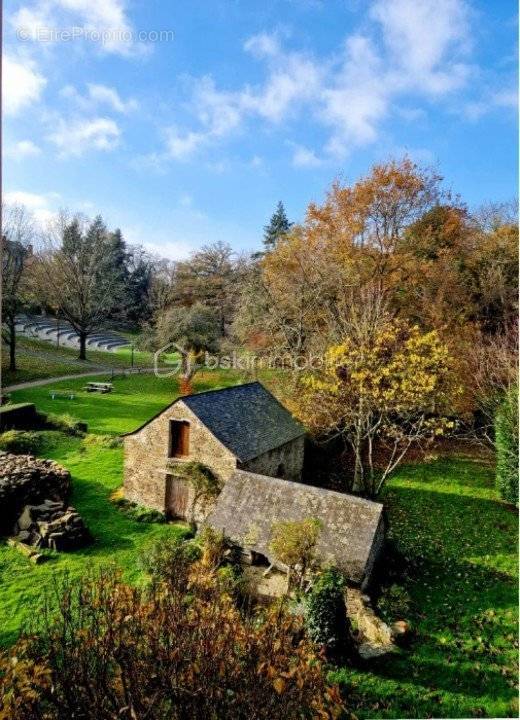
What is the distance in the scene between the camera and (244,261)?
4084cm

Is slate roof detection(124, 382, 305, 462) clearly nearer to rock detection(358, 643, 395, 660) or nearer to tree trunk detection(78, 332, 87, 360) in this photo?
rock detection(358, 643, 395, 660)

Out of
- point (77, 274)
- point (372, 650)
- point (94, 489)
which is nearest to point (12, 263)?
point (77, 274)

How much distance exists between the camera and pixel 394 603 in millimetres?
10664

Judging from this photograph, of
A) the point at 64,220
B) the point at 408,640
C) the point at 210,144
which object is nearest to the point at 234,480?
the point at 408,640

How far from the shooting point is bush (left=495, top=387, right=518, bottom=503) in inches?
677

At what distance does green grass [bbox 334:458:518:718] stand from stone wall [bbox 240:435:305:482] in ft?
12.7

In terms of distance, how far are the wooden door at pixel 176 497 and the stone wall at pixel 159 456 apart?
0.57ft

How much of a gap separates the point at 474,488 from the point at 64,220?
3359 centimetres

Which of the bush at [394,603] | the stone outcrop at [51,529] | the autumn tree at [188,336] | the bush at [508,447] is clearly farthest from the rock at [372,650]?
the autumn tree at [188,336]

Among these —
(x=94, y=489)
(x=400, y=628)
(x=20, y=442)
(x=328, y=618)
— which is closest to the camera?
(x=328, y=618)

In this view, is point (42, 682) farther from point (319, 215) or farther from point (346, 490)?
point (319, 215)

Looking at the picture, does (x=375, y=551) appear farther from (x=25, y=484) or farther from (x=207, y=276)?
(x=207, y=276)

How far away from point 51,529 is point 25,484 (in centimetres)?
229

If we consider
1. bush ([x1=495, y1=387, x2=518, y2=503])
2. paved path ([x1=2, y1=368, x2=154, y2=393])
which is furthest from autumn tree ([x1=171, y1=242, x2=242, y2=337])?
bush ([x1=495, y1=387, x2=518, y2=503])
